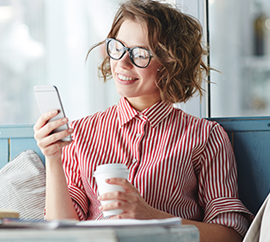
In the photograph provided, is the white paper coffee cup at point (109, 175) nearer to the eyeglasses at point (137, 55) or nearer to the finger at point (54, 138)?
the finger at point (54, 138)

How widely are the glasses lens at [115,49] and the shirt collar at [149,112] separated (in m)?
0.18

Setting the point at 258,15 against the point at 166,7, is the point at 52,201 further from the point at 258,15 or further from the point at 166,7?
the point at 258,15

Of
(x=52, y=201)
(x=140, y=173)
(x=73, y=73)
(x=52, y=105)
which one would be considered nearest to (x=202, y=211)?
(x=140, y=173)

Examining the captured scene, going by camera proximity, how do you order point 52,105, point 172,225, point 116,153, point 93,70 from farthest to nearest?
1. point 93,70
2. point 116,153
3. point 52,105
4. point 172,225

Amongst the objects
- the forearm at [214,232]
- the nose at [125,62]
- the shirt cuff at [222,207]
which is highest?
the nose at [125,62]

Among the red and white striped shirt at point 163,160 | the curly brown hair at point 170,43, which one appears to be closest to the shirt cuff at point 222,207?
the red and white striped shirt at point 163,160

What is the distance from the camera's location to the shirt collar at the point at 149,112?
115cm

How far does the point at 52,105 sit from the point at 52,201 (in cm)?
34

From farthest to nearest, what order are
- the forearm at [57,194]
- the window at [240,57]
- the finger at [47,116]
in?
the window at [240,57], the forearm at [57,194], the finger at [47,116]

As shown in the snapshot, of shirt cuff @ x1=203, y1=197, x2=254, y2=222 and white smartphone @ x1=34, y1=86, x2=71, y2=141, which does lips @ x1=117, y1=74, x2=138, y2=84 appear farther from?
shirt cuff @ x1=203, y1=197, x2=254, y2=222

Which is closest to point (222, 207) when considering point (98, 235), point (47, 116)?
point (47, 116)


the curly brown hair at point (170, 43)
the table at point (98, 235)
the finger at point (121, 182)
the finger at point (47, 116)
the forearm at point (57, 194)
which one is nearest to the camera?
the table at point (98, 235)

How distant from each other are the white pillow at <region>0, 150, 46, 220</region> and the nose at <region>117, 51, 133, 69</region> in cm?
56

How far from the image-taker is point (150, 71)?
1110 mm
